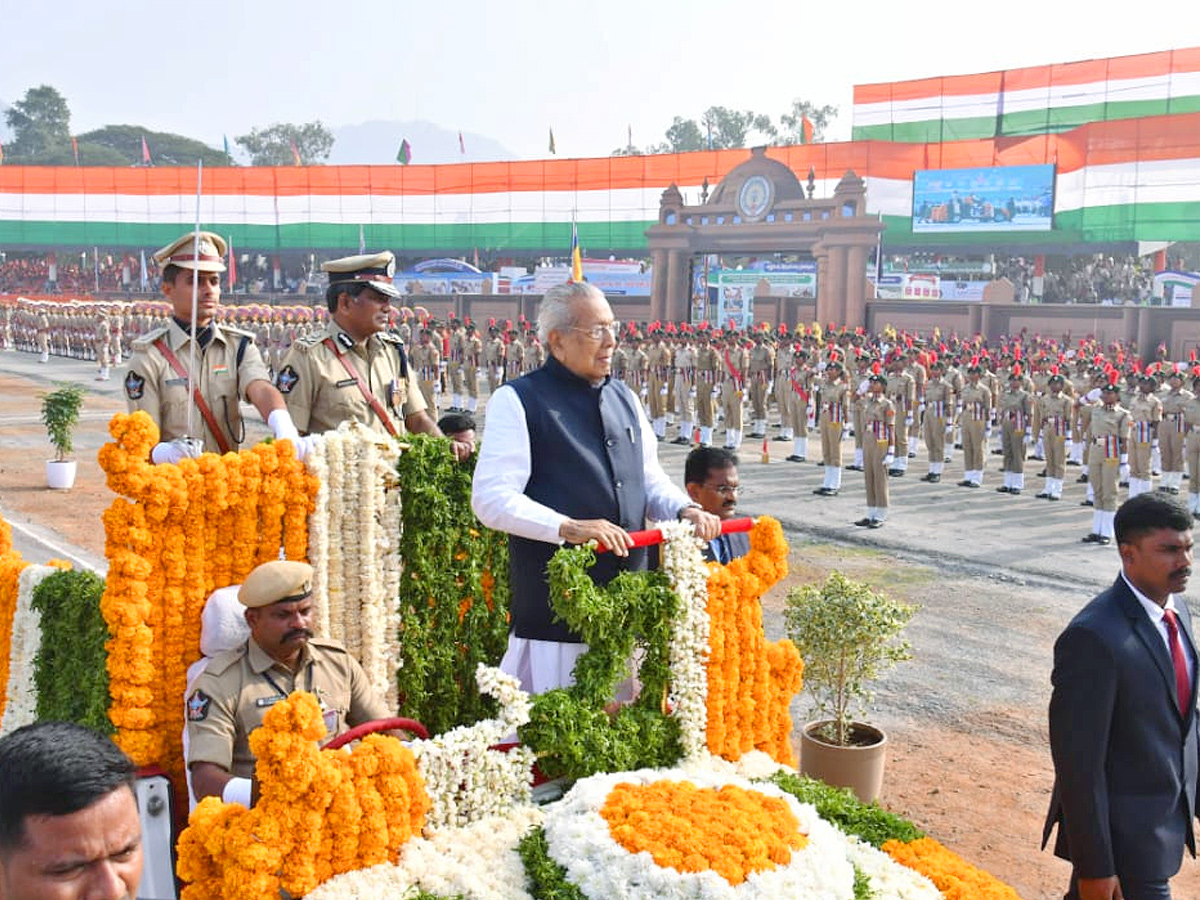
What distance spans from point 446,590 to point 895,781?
2948mm

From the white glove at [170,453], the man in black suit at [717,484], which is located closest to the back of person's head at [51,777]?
the white glove at [170,453]

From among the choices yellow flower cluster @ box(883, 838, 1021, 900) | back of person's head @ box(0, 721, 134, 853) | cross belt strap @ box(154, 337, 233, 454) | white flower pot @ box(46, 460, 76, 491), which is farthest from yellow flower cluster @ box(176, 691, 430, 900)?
white flower pot @ box(46, 460, 76, 491)

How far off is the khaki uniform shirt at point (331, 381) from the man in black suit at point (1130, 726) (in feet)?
9.72

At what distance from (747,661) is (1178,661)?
1.33 meters

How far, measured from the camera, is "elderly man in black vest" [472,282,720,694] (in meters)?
3.40

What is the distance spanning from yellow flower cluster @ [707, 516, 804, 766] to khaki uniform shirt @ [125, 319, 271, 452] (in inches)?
80.1

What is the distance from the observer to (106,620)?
3.45 m

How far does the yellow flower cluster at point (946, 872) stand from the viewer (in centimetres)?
314

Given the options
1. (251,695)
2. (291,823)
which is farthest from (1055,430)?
(291,823)

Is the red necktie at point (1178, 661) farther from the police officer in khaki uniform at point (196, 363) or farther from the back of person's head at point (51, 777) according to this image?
the police officer in khaki uniform at point (196, 363)

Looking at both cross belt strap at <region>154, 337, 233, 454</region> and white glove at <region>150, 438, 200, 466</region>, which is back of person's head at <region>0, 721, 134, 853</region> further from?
cross belt strap at <region>154, 337, 233, 454</region>

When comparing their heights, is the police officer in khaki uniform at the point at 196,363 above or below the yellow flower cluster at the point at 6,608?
above

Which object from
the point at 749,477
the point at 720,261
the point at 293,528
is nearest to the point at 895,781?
the point at 293,528

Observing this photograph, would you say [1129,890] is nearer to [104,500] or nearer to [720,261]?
[104,500]
